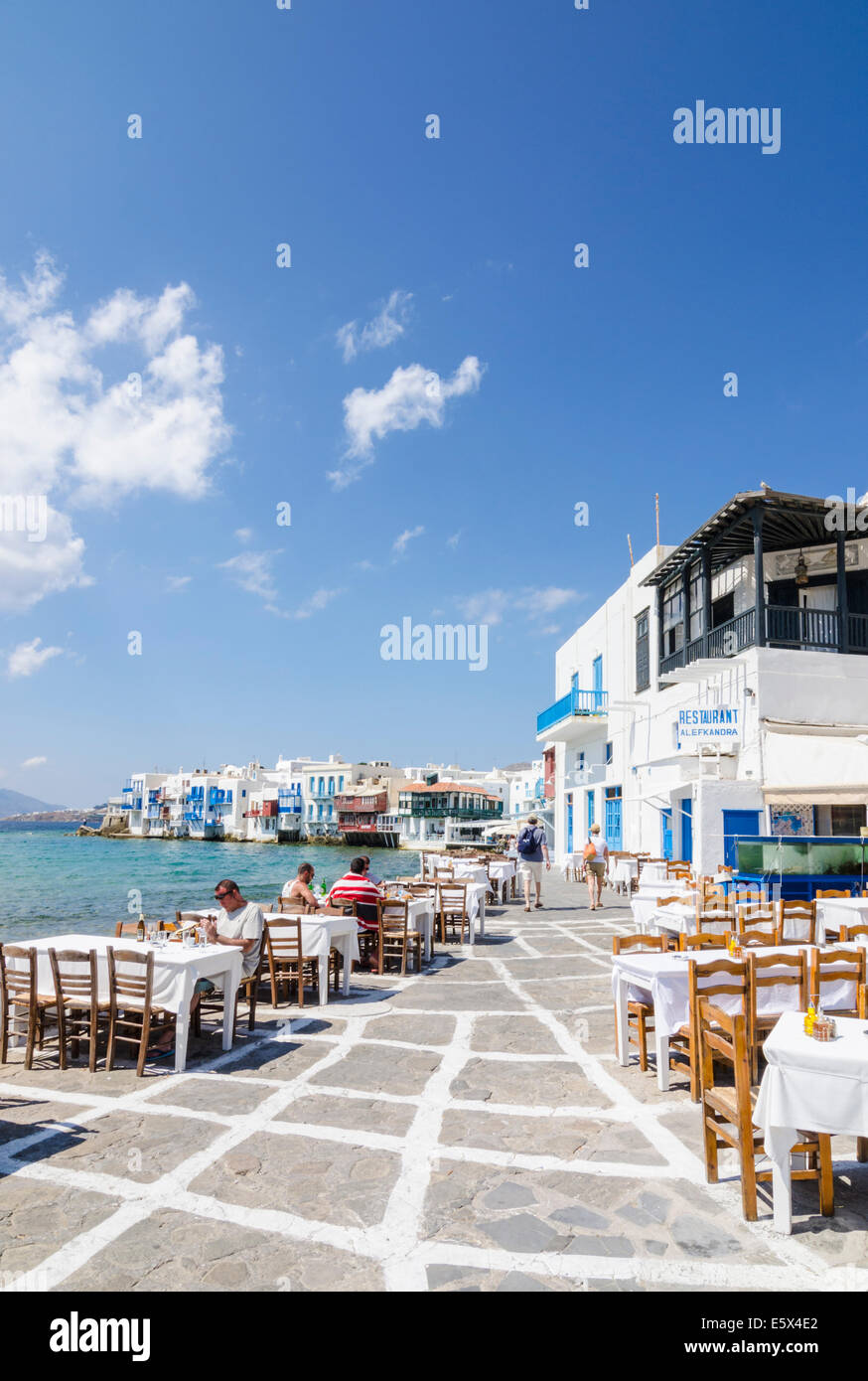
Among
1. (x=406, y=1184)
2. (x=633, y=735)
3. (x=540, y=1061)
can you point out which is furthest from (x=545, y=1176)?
(x=633, y=735)

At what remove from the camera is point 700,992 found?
462 centimetres

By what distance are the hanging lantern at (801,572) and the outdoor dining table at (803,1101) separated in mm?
14671

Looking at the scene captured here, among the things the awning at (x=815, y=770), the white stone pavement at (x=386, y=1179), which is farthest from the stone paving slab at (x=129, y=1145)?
the awning at (x=815, y=770)

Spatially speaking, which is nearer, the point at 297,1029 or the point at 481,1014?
the point at 297,1029

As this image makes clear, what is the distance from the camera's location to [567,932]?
43.8ft

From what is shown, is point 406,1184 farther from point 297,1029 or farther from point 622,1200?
point 297,1029

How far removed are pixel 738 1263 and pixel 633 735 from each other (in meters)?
18.2

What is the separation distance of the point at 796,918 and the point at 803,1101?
20.0 ft

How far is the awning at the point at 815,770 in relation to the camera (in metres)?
11.0

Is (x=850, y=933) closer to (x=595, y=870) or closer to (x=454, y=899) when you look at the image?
(x=454, y=899)

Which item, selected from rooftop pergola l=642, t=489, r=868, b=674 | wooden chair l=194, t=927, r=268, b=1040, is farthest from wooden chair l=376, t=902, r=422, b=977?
rooftop pergola l=642, t=489, r=868, b=674

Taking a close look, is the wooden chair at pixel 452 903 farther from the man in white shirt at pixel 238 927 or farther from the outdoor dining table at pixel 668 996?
the outdoor dining table at pixel 668 996

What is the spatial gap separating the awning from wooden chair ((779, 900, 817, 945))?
196 cm

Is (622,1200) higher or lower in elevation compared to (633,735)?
lower
